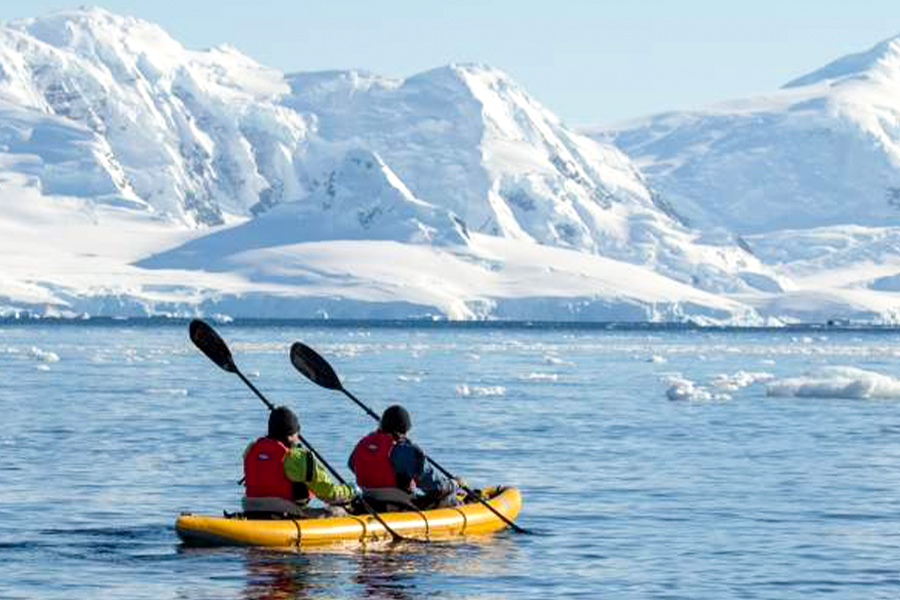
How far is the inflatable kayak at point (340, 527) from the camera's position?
75.7 feet

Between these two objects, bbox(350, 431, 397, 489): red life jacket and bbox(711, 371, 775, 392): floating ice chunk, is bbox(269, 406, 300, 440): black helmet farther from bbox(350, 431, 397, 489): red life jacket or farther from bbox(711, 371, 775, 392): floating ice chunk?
bbox(711, 371, 775, 392): floating ice chunk

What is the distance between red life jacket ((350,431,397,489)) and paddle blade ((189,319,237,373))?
3.95 m

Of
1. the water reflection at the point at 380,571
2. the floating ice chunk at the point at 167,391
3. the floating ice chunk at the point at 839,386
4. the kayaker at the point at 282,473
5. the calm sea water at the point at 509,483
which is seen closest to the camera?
the water reflection at the point at 380,571

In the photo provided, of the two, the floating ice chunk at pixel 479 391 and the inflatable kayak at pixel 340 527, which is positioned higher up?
the floating ice chunk at pixel 479 391

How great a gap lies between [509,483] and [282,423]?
9.71 m

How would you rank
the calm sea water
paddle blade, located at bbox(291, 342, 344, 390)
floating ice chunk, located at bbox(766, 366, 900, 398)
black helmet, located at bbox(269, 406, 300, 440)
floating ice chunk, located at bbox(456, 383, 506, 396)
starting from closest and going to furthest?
the calm sea water
black helmet, located at bbox(269, 406, 300, 440)
paddle blade, located at bbox(291, 342, 344, 390)
floating ice chunk, located at bbox(766, 366, 900, 398)
floating ice chunk, located at bbox(456, 383, 506, 396)

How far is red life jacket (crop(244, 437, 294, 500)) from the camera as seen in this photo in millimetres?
23078

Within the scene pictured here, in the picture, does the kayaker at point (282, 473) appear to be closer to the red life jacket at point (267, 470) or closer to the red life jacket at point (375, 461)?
the red life jacket at point (267, 470)

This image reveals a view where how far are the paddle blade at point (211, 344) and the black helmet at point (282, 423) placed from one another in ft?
16.6

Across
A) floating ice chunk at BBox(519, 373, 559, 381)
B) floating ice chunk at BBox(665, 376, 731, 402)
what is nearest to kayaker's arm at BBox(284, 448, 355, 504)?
floating ice chunk at BBox(665, 376, 731, 402)

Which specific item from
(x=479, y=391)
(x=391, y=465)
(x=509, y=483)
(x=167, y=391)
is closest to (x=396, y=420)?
(x=391, y=465)

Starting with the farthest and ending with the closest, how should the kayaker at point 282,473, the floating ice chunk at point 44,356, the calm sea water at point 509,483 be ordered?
the floating ice chunk at point 44,356 → the kayaker at point 282,473 → the calm sea water at point 509,483

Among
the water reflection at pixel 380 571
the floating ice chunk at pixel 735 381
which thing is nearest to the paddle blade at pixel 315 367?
the water reflection at pixel 380 571

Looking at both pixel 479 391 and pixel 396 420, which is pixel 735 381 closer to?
pixel 479 391
